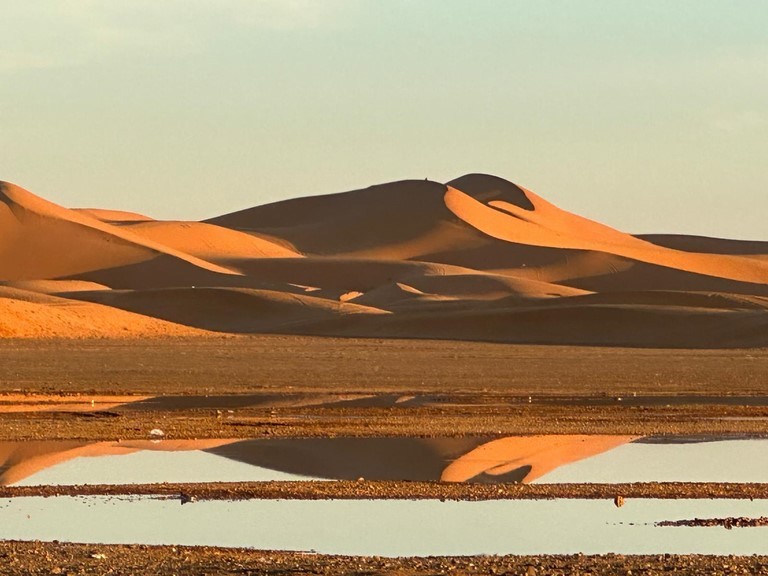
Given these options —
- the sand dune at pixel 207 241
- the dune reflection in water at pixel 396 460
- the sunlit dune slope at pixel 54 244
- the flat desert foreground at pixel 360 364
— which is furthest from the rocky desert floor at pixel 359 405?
the sand dune at pixel 207 241

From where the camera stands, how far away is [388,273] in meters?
131

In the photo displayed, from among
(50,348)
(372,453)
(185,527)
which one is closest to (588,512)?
(185,527)

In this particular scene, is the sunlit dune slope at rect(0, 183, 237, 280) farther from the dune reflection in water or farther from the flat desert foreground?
the dune reflection in water

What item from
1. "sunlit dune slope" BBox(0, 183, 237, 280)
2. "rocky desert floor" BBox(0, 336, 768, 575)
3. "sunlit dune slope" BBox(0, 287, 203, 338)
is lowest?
"rocky desert floor" BBox(0, 336, 768, 575)

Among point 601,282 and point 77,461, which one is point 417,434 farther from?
point 601,282

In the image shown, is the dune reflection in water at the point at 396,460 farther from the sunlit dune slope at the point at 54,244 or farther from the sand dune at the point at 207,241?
the sand dune at the point at 207,241

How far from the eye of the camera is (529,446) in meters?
23.3

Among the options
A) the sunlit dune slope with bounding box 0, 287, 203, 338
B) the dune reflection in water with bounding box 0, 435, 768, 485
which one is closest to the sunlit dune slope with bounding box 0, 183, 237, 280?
the sunlit dune slope with bounding box 0, 287, 203, 338

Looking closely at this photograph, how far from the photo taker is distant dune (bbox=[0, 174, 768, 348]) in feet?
243

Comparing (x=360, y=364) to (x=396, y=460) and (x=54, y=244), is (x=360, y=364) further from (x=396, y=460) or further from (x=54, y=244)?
(x=54, y=244)

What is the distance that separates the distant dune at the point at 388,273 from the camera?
74.0m

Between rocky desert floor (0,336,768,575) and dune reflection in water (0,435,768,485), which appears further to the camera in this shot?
dune reflection in water (0,435,768,485)

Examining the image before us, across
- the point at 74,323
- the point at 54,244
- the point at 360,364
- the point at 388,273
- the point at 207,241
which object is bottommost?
the point at 360,364

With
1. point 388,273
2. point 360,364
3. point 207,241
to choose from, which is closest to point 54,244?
point 207,241
